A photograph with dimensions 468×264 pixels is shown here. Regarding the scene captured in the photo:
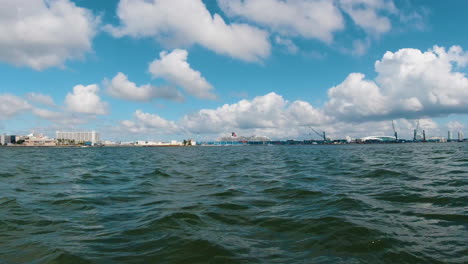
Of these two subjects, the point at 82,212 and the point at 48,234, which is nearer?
the point at 48,234

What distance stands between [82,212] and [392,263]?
30.5 feet

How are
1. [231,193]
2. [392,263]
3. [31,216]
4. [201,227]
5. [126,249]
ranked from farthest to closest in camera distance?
[231,193] → [31,216] → [201,227] → [126,249] → [392,263]

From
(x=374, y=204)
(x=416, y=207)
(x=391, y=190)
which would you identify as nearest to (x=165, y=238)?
(x=374, y=204)

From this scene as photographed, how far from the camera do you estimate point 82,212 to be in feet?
31.4

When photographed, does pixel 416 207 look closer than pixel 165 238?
No

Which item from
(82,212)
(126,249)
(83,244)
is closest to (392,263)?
(126,249)

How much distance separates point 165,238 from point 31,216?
208 inches

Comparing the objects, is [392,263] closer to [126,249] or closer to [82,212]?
[126,249]

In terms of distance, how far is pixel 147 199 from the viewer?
38.7 ft

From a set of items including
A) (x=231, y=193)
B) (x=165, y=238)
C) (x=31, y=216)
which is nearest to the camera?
(x=165, y=238)

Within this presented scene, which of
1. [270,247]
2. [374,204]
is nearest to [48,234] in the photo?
[270,247]

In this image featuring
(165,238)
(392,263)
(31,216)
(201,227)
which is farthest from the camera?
(31,216)

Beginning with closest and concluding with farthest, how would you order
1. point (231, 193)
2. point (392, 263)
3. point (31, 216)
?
point (392, 263), point (31, 216), point (231, 193)

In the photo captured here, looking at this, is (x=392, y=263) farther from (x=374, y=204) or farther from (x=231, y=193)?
(x=231, y=193)
